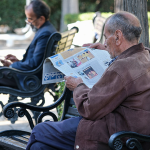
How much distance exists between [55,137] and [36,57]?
199cm

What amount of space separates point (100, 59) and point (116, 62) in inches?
24.3

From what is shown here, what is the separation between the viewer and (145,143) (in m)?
1.95

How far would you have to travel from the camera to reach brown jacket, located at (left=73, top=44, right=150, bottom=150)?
1.82 m

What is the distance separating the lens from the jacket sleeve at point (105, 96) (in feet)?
5.94

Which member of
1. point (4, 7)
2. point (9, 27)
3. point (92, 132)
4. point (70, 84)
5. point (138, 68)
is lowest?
point (9, 27)

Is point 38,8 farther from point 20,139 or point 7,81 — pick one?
point 20,139

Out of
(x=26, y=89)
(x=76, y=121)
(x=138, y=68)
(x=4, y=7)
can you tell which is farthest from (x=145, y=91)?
(x=4, y=7)

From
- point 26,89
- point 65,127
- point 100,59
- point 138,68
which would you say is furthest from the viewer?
point 26,89

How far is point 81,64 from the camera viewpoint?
2422mm

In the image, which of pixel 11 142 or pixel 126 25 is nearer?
pixel 126 25

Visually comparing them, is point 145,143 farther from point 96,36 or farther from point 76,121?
point 96,36

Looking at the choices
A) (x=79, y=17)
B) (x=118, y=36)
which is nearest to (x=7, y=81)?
(x=118, y=36)

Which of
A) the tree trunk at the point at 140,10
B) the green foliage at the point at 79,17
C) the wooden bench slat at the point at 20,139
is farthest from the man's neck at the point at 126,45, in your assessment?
the green foliage at the point at 79,17

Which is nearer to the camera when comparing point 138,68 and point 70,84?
point 138,68
